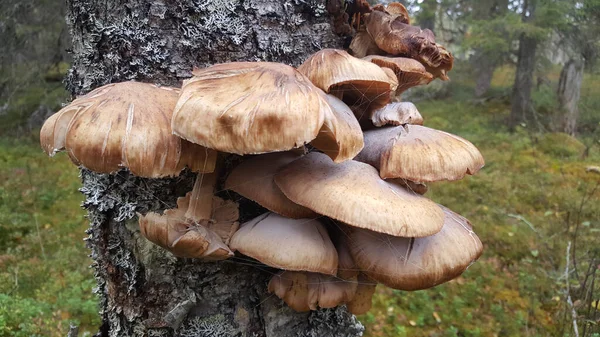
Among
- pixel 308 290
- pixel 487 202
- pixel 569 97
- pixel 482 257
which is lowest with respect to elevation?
pixel 487 202

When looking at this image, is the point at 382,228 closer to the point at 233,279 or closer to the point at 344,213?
the point at 344,213

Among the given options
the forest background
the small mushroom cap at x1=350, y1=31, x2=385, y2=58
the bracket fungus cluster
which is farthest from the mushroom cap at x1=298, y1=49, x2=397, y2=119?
the forest background

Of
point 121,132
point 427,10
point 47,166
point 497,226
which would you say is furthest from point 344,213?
point 427,10

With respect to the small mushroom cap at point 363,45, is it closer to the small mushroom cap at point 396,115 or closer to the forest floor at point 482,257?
the small mushroom cap at point 396,115

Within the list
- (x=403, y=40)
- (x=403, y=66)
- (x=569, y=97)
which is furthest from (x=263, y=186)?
(x=569, y=97)

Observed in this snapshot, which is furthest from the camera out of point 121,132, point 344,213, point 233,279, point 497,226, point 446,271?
point 497,226

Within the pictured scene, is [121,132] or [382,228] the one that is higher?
[121,132]

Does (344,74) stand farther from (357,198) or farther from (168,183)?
(168,183)
